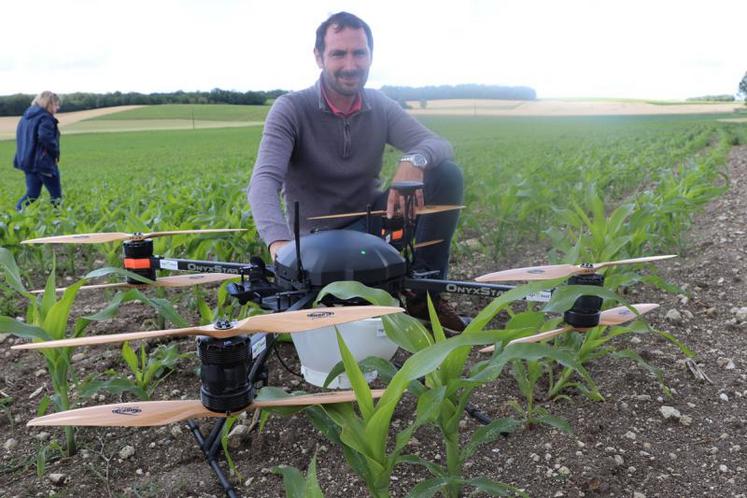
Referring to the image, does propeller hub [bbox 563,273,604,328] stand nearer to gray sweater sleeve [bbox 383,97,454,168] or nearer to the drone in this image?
the drone

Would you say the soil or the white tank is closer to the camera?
the soil

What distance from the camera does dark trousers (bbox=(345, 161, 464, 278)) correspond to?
9.29 feet

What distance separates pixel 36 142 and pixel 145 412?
7.94 m

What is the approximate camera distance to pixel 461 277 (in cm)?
363

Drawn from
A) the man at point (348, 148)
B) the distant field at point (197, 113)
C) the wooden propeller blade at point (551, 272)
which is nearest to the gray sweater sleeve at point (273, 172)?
the man at point (348, 148)

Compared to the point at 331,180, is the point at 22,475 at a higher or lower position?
lower

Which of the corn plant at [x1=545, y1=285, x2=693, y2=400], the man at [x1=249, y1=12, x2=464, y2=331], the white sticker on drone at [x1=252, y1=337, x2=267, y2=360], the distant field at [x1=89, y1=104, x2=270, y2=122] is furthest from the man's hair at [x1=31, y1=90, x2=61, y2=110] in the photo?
the distant field at [x1=89, y1=104, x2=270, y2=122]

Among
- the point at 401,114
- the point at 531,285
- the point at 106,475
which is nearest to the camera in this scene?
the point at 531,285

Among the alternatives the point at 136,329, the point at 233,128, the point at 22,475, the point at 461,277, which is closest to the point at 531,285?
the point at 22,475

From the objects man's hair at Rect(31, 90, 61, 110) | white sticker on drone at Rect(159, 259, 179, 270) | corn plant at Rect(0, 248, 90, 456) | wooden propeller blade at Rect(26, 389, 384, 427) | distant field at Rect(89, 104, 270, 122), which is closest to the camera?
wooden propeller blade at Rect(26, 389, 384, 427)

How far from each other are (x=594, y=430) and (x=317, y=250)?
39.2 inches

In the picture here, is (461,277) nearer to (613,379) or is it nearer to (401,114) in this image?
(401,114)

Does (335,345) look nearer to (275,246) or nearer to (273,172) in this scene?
(275,246)

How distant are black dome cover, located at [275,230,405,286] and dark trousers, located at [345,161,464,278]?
0.97 metres
